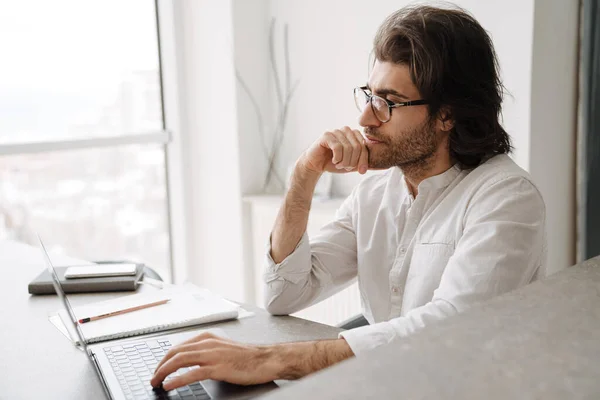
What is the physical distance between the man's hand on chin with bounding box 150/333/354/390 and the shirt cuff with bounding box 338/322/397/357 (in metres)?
0.02

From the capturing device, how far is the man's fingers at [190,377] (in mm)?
1116

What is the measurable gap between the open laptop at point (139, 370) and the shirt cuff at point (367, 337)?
0.17m

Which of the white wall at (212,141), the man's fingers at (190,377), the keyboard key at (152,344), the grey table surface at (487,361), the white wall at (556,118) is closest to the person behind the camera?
the grey table surface at (487,361)

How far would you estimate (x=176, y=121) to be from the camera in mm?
3613

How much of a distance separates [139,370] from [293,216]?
0.65 meters

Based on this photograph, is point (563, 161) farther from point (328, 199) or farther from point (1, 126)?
point (1, 126)

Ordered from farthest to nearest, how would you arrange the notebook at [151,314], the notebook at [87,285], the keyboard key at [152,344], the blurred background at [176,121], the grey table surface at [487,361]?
the blurred background at [176,121] < the notebook at [87,285] < the notebook at [151,314] < the keyboard key at [152,344] < the grey table surface at [487,361]

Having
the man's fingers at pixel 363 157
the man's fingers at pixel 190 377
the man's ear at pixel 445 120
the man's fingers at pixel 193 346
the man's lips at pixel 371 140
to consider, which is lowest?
the man's fingers at pixel 190 377

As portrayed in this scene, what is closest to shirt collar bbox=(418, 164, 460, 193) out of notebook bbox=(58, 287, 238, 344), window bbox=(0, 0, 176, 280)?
notebook bbox=(58, 287, 238, 344)

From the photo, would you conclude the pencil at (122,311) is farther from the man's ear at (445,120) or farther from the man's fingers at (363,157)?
the man's ear at (445,120)

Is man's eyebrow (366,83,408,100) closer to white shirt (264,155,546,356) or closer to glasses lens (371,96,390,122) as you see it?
glasses lens (371,96,390,122)

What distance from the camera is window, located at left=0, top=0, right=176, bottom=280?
313cm

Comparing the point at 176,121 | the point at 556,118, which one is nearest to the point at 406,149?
the point at 556,118

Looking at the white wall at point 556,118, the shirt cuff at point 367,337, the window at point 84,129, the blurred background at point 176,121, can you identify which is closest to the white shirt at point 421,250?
the shirt cuff at point 367,337
